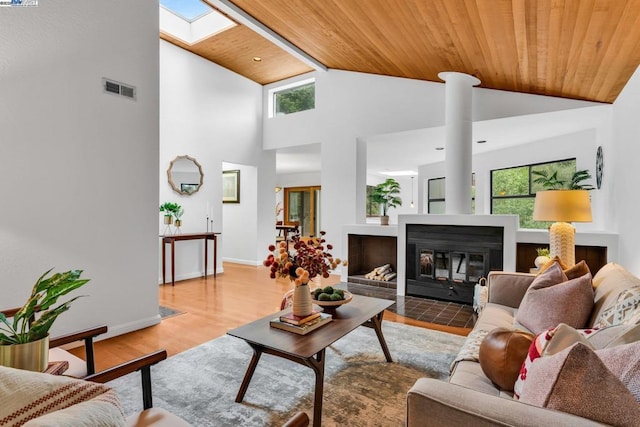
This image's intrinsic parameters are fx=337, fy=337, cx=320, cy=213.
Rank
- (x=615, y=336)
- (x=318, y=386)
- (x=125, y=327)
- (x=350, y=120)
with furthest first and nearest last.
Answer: (x=350, y=120) < (x=125, y=327) < (x=318, y=386) < (x=615, y=336)

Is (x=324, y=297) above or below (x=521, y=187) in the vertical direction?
below

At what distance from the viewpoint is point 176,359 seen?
2.59 metres

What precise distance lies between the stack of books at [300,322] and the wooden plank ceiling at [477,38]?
2479 millimetres

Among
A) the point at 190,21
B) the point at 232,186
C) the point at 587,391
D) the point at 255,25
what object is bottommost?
the point at 587,391

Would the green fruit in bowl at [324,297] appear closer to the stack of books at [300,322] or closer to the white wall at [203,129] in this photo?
the stack of books at [300,322]

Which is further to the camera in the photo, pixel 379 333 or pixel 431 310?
pixel 431 310

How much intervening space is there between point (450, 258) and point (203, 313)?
10.2 feet

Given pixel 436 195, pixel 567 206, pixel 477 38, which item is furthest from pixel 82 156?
pixel 436 195

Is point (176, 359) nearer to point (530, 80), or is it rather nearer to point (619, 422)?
point (619, 422)

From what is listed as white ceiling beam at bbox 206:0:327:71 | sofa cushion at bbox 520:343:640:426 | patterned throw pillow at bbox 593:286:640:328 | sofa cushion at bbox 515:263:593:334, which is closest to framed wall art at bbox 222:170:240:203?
white ceiling beam at bbox 206:0:327:71

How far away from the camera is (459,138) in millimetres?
4348

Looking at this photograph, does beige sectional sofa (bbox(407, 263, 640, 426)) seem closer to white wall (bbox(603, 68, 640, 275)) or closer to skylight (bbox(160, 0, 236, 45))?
white wall (bbox(603, 68, 640, 275))

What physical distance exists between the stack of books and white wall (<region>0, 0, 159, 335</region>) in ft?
6.27

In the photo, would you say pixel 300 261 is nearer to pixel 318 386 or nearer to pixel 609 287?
pixel 318 386
